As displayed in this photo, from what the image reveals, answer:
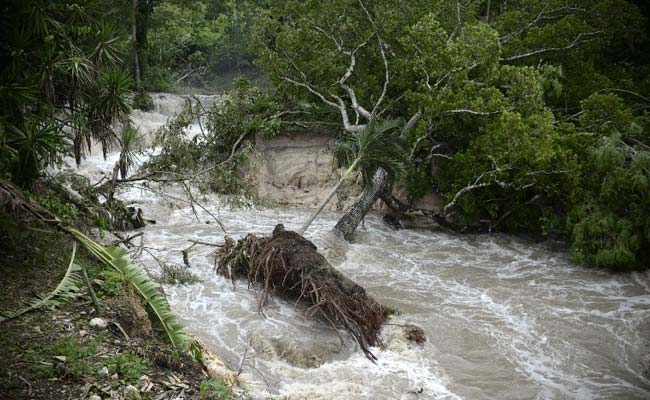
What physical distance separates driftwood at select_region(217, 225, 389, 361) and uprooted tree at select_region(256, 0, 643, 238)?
3.90 metres

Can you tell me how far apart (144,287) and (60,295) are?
85cm

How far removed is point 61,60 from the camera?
24.9ft

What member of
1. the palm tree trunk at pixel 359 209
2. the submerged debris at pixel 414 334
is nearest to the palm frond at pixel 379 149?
the palm tree trunk at pixel 359 209

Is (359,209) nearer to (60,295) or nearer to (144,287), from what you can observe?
(144,287)

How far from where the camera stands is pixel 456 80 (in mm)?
14594

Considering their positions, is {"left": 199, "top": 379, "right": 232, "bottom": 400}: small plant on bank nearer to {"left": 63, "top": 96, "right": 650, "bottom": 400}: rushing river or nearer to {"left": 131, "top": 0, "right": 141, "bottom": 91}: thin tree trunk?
{"left": 63, "top": 96, "right": 650, "bottom": 400}: rushing river

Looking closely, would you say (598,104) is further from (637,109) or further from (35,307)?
(35,307)

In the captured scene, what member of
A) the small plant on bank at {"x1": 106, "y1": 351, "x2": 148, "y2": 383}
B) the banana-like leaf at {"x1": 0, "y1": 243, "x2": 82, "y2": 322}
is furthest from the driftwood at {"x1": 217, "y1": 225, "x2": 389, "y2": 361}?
the small plant on bank at {"x1": 106, "y1": 351, "x2": 148, "y2": 383}

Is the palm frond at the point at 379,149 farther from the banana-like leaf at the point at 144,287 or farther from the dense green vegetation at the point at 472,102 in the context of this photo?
the banana-like leaf at the point at 144,287

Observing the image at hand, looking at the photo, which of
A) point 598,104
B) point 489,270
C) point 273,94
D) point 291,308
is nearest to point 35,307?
point 291,308

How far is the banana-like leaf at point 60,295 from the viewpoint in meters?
5.56

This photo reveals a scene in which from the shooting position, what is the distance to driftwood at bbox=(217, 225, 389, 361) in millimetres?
8836

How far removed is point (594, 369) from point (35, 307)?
7733mm

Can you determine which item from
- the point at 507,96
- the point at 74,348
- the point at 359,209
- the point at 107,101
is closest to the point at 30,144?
the point at 107,101
